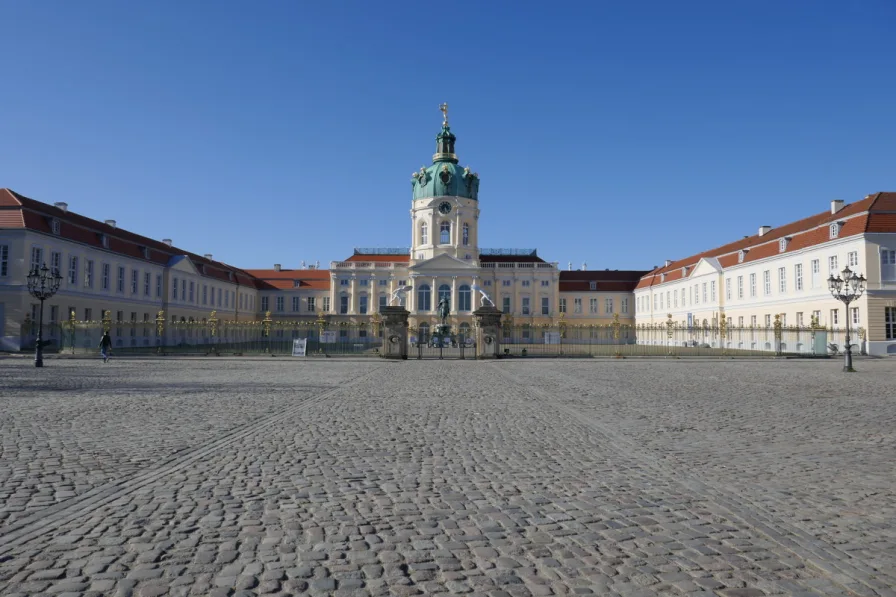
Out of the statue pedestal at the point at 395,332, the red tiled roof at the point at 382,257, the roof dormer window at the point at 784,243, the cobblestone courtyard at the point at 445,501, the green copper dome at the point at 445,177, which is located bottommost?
the cobblestone courtyard at the point at 445,501

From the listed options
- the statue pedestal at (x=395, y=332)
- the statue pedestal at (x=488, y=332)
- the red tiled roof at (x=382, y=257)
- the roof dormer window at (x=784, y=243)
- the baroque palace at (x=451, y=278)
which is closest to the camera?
the statue pedestal at (x=395, y=332)

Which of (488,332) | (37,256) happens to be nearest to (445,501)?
(488,332)

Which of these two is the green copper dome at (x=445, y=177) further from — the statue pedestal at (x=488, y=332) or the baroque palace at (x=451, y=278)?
the statue pedestal at (x=488, y=332)

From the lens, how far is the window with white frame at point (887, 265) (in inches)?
1516

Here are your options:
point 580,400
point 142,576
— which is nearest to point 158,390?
point 580,400

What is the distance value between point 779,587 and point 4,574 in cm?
471

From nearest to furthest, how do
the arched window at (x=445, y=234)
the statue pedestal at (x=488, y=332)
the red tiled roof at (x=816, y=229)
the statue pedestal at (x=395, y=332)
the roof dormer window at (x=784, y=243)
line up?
the statue pedestal at (x=395, y=332)
the statue pedestal at (x=488, y=332)
the red tiled roof at (x=816, y=229)
the roof dormer window at (x=784, y=243)
the arched window at (x=445, y=234)

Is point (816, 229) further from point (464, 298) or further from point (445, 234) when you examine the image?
point (445, 234)

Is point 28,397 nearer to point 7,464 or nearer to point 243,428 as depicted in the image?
point 243,428

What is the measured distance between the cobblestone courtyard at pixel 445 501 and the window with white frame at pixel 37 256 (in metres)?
33.3

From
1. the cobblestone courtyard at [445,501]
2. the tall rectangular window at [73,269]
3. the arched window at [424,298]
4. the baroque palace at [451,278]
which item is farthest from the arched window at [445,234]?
the cobblestone courtyard at [445,501]

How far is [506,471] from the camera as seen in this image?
7039 millimetres

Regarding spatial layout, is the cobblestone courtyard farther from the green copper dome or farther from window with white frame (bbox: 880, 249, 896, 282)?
the green copper dome

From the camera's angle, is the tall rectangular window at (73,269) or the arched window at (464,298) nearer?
the tall rectangular window at (73,269)
